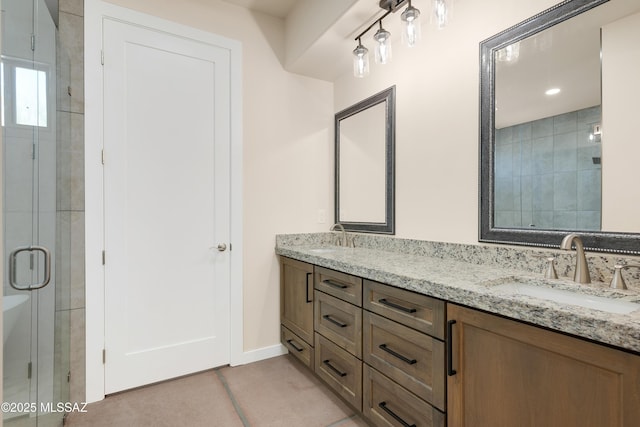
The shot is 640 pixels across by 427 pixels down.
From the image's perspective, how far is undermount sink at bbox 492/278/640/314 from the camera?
1070 mm

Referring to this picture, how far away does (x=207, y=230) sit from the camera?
92.4 inches

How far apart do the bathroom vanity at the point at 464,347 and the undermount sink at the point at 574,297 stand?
22 millimetres

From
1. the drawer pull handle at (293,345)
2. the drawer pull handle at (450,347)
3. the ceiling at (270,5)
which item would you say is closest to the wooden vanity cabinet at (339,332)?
the drawer pull handle at (293,345)

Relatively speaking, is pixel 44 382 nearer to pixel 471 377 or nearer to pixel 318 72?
pixel 471 377

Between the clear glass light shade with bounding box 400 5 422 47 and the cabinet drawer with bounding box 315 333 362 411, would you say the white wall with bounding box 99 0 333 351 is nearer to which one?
the cabinet drawer with bounding box 315 333 362 411

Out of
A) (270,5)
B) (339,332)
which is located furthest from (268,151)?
(339,332)

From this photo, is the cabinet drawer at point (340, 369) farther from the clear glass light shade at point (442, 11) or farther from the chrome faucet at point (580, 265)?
the clear glass light shade at point (442, 11)

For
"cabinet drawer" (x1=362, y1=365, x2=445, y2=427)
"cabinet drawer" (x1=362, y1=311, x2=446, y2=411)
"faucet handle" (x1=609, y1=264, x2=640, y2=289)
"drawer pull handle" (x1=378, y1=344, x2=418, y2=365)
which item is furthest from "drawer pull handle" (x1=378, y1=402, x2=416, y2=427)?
"faucet handle" (x1=609, y1=264, x2=640, y2=289)

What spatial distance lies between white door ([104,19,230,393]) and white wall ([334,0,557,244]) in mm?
1343

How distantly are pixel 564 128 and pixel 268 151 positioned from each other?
1956 mm

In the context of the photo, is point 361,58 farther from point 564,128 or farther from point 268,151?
point 564,128

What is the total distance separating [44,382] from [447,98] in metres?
2.62

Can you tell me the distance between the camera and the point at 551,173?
1442mm

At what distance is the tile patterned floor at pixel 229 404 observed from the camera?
70.4 inches
